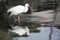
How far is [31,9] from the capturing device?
7.29m

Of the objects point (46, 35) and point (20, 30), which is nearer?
point (46, 35)

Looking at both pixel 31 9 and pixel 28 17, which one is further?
pixel 31 9

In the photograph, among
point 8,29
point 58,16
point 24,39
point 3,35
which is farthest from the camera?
point 58,16

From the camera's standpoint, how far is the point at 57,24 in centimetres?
592

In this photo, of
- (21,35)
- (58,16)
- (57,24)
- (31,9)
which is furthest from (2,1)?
(21,35)

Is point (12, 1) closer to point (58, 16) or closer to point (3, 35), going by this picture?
point (58, 16)

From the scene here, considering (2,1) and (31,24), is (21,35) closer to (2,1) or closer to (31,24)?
(31,24)

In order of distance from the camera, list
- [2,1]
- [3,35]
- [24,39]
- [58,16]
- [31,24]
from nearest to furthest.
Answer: [24,39], [3,35], [31,24], [58,16], [2,1]

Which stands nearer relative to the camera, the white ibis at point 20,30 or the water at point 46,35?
the water at point 46,35

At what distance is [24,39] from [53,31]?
0.83 metres

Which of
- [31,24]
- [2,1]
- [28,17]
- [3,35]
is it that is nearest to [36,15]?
[28,17]

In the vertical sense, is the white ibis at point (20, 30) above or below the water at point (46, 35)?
above

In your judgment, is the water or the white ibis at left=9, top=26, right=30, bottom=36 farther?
the white ibis at left=9, top=26, right=30, bottom=36

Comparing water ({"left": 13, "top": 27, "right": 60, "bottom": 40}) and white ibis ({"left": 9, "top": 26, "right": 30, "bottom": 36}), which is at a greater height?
white ibis ({"left": 9, "top": 26, "right": 30, "bottom": 36})
